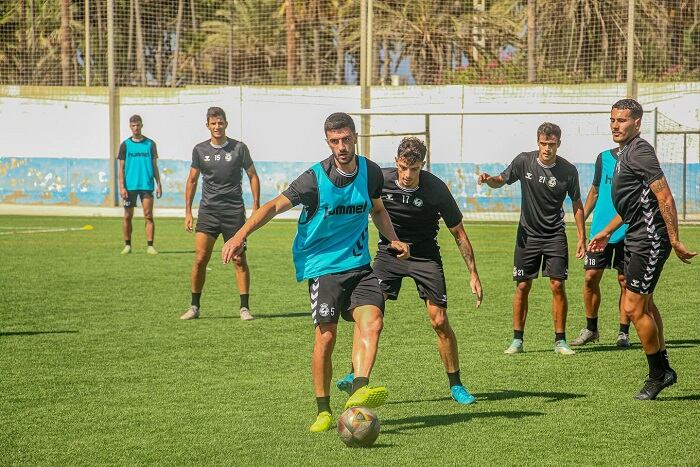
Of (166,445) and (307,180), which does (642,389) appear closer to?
(307,180)

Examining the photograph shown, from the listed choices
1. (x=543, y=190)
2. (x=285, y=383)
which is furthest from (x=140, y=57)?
(x=285, y=383)

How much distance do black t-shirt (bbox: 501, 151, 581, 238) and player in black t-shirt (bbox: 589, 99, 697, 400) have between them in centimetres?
189

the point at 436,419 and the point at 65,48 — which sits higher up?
the point at 65,48

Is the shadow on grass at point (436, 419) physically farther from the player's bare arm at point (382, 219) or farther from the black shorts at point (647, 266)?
the black shorts at point (647, 266)

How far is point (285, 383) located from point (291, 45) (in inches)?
951

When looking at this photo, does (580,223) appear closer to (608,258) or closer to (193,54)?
(608,258)

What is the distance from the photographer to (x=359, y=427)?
6371 millimetres

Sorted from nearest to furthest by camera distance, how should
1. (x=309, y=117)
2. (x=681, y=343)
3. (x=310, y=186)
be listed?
(x=310, y=186) → (x=681, y=343) → (x=309, y=117)

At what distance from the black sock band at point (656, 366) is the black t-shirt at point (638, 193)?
0.76 metres

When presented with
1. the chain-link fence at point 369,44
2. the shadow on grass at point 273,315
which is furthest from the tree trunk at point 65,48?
the shadow on grass at point 273,315

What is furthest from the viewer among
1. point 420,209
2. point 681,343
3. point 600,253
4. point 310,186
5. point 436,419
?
point 600,253

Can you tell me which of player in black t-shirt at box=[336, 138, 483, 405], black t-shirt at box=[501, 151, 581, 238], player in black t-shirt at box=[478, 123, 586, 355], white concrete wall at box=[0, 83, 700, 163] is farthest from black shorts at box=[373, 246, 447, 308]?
white concrete wall at box=[0, 83, 700, 163]

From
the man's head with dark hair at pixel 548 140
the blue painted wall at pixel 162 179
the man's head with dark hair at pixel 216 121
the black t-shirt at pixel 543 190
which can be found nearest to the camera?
the man's head with dark hair at pixel 548 140

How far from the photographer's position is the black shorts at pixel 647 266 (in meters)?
7.79
